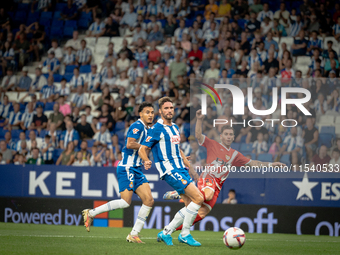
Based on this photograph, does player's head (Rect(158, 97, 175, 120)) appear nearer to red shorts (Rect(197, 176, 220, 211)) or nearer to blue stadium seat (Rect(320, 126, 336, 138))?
red shorts (Rect(197, 176, 220, 211))

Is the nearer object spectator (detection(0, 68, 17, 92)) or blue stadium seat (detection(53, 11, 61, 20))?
spectator (detection(0, 68, 17, 92))

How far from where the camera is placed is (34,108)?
585 inches

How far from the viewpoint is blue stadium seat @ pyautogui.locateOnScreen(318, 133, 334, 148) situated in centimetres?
1097

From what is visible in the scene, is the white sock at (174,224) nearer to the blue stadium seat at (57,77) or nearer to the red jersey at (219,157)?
the red jersey at (219,157)

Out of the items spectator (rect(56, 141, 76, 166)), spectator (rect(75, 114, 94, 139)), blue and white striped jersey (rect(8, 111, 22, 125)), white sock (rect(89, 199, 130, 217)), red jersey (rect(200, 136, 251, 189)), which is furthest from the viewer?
blue and white striped jersey (rect(8, 111, 22, 125))

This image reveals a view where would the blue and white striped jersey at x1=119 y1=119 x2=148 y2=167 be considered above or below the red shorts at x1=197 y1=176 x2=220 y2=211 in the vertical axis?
above

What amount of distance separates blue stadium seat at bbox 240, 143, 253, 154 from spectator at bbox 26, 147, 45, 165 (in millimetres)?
5112

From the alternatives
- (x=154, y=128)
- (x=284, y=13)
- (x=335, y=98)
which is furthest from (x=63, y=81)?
(x=154, y=128)

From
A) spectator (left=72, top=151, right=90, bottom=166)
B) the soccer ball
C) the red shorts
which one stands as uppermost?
spectator (left=72, top=151, right=90, bottom=166)

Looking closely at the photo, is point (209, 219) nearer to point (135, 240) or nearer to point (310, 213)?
point (310, 213)

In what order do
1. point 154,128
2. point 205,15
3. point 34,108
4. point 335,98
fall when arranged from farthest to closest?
point 205,15, point 34,108, point 335,98, point 154,128

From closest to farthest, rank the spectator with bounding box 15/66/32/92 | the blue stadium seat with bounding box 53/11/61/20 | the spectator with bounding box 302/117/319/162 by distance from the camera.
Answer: the spectator with bounding box 302/117/319/162 < the spectator with bounding box 15/66/32/92 < the blue stadium seat with bounding box 53/11/61/20

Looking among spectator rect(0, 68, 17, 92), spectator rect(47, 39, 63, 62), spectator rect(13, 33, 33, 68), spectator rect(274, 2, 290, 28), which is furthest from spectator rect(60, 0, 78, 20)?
spectator rect(274, 2, 290, 28)

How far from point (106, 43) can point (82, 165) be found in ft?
20.8
